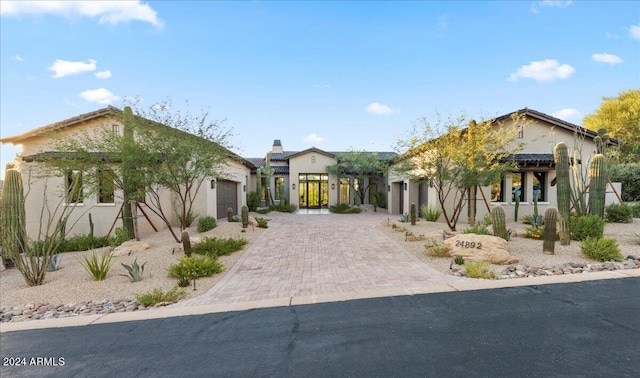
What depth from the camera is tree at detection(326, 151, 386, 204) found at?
75.6 feet

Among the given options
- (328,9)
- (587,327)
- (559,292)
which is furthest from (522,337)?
(328,9)

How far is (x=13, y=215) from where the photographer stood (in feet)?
24.3

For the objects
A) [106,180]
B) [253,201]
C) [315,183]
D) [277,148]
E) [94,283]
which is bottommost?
[94,283]

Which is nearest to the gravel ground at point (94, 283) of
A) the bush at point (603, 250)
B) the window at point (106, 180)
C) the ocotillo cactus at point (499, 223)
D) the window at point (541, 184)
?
the window at point (106, 180)

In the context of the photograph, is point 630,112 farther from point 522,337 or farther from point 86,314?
point 86,314

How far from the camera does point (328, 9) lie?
12.0 m

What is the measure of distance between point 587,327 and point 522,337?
3.06 ft

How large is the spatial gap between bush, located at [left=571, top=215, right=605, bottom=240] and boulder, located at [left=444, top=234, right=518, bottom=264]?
10.9 feet

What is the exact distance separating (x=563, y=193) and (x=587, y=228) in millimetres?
1542

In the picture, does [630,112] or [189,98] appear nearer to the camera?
[189,98]

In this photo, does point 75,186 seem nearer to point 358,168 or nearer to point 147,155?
point 147,155

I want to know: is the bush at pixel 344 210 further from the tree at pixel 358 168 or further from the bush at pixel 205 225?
the bush at pixel 205 225

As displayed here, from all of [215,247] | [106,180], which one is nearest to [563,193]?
[215,247]

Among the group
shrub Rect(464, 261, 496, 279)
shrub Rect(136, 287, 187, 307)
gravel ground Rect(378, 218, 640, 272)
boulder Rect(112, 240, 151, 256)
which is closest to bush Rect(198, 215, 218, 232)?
boulder Rect(112, 240, 151, 256)
